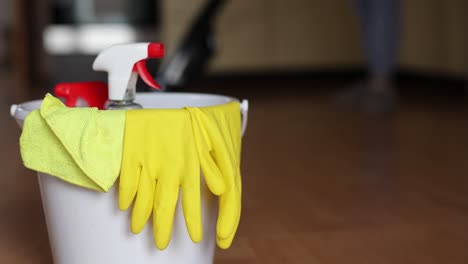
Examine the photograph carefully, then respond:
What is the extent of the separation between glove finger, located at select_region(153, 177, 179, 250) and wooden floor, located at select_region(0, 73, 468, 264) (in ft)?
0.69

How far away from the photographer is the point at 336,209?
44.3 inches

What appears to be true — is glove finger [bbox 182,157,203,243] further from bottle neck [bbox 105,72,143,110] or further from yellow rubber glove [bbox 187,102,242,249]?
bottle neck [bbox 105,72,143,110]

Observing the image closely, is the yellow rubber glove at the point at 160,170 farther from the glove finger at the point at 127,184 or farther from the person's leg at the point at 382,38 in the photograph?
the person's leg at the point at 382,38

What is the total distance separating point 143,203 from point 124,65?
16 cm

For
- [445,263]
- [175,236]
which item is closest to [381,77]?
[445,263]

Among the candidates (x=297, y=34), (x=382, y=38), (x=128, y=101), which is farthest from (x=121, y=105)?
(x=297, y=34)

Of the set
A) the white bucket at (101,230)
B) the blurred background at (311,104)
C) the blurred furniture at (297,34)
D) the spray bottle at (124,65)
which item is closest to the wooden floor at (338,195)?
the blurred background at (311,104)

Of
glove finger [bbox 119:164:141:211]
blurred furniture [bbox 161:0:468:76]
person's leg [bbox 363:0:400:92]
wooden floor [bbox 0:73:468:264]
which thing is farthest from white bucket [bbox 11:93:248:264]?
blurred furniture [bbox 161:0:468:76]

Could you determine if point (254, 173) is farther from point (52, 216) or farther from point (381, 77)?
point (381, 77)

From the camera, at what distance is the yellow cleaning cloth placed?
26.1 inches

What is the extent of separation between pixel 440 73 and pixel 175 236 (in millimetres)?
2476

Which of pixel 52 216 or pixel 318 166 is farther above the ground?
pixel 52 216

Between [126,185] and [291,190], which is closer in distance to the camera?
[126,185]

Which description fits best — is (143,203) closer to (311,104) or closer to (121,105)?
(121,105)
